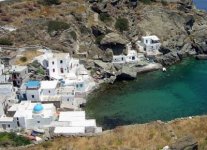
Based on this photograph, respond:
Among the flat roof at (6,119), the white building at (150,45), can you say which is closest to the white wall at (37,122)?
the flat roof at (6,119)

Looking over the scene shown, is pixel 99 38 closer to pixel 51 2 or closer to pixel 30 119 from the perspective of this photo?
pixel 51 2

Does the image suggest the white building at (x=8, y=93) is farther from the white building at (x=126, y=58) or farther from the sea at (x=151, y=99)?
the white building at (x=126, y=58)

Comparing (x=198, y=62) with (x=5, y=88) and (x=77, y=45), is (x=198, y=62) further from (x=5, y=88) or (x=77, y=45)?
(x=5, y=88)

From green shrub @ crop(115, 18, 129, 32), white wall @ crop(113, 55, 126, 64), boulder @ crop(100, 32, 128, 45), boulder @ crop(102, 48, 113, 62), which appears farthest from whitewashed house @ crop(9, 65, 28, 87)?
green shrub @ crop(115, 18, 129, 32)

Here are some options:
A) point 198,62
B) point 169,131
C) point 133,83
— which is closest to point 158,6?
point 198,62

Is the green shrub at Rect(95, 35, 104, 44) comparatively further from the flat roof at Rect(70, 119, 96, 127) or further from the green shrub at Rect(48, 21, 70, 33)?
the flat roof at Rect(70, 119, 96, 127)

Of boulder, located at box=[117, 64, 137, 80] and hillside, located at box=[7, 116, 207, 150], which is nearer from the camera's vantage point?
hillside, located at box=[7, 116, 207, 150]

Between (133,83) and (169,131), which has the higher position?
(169,131)
